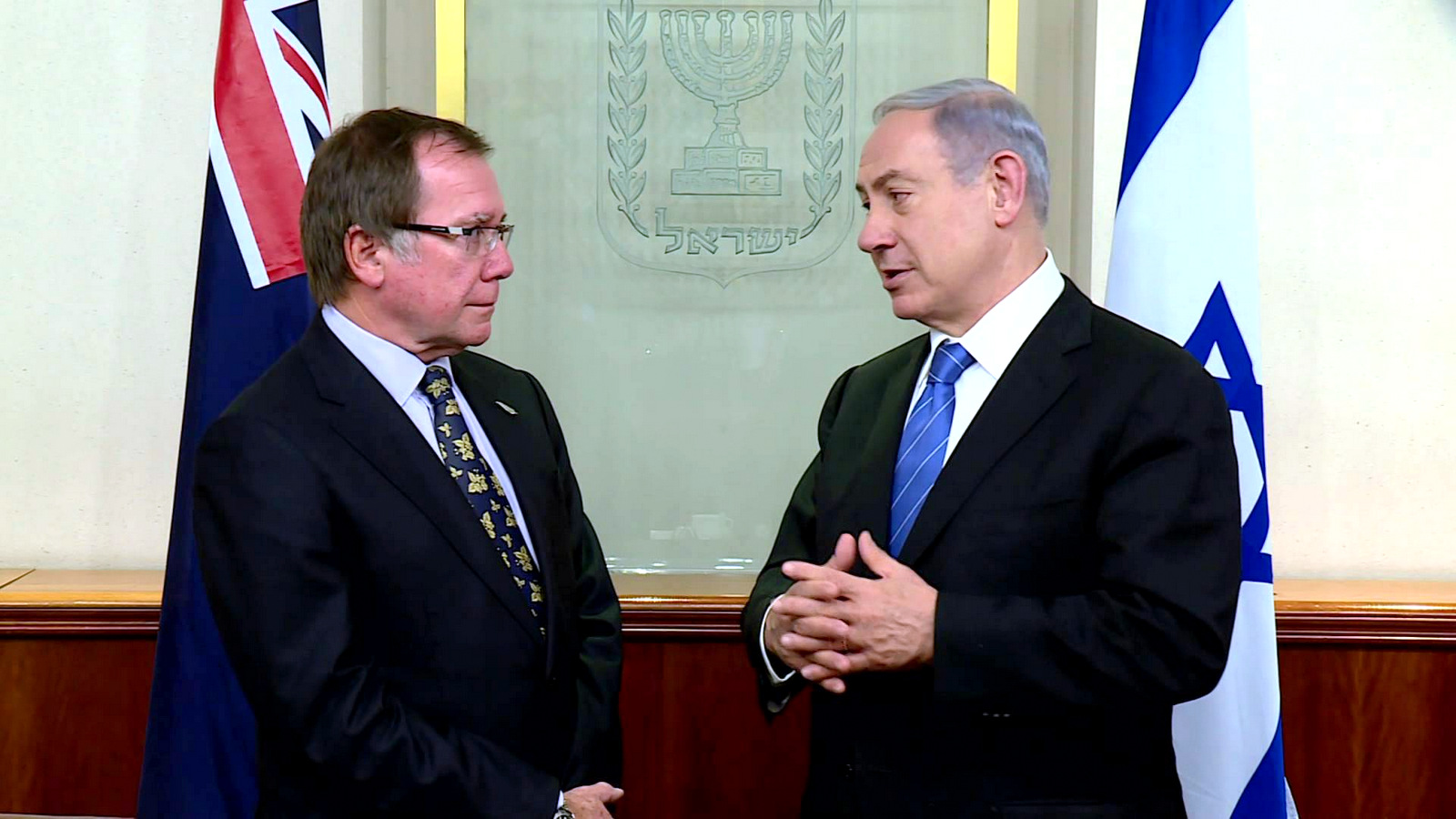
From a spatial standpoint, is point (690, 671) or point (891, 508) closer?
point (891, 508)

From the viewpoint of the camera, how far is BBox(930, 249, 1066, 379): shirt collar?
183 cm

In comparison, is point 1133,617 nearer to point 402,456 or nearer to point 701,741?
point 402,456

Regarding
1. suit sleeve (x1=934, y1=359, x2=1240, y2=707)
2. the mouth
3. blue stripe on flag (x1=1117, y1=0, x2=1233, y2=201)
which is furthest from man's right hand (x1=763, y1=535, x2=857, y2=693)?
blue stripe on flag (x1=1117, y1=0, x2=1233, y2=201)

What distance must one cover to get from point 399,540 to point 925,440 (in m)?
0.69

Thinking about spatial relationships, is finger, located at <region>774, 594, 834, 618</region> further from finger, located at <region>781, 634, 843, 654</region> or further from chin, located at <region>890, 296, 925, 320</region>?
chin, located at <region>890, 296, 925, 320</region>

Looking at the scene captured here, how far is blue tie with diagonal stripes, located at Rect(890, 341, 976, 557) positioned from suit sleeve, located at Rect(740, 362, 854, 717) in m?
0.19

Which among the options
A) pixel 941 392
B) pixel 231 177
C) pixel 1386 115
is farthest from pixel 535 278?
pixel 1386 115

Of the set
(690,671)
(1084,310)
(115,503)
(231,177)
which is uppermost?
(231,177)

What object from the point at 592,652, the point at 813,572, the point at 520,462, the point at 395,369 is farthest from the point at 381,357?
the point at 813,572

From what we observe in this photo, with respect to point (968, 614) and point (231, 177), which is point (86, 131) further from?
point (968, 614)

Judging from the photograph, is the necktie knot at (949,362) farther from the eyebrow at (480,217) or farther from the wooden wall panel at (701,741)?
the wooden wall panel at (701,741)

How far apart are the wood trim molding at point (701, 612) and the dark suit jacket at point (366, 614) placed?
3.82 ft

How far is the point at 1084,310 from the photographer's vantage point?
183 cm

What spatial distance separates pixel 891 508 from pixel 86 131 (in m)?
2.42
